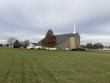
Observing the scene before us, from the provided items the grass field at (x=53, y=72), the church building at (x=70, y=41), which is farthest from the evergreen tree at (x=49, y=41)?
the grass field at (x=53, y=72)

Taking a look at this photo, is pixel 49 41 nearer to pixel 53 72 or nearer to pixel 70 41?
pixel 70 41

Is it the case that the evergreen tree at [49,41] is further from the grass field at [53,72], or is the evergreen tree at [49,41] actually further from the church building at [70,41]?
the grass field at [53,72]

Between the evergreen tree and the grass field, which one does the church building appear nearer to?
the evergreen tree

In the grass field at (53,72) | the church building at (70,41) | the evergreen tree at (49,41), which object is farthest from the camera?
the church building at (70,41)

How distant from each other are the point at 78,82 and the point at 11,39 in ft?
602

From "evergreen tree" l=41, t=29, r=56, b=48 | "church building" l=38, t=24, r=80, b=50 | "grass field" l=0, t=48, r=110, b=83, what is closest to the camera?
"grass field" l=0, t=48, r=110, b=83

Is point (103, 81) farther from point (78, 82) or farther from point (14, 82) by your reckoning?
point (14, 82)

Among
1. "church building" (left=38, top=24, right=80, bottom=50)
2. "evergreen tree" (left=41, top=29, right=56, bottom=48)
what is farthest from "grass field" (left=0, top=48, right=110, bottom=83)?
"church building" (left=38, top=24, right=80, bottom=50)

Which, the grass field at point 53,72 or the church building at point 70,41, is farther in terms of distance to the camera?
the church building at point 70,41

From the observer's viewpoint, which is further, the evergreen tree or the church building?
A: the church building

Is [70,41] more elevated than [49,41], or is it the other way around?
[70,41]

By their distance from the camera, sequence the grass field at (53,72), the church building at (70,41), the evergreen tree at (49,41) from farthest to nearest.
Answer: the church building at (70,41)
the evergreen tree at (49,41)
the grass field at (53,72)

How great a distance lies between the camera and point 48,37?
101438 mm

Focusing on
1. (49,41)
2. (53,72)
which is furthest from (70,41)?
(53,72)
